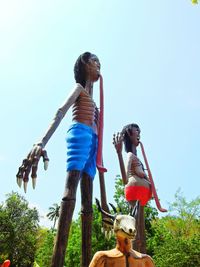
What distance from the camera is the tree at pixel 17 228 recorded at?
26250 mm

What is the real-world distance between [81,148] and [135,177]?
1547 mm

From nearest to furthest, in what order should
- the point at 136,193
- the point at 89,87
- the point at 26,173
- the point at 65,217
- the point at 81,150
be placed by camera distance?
the point at 26,173, the point at 65,217, the point at 81,150, the point at 89,87, the point at 136,193

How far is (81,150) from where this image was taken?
4.07 meters

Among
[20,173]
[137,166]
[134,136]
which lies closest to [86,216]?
[20,173]

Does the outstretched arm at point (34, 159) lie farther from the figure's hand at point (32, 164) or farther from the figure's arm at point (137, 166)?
the figure's arm at point (137, 166)

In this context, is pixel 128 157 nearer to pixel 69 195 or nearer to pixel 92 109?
pixel 92 109

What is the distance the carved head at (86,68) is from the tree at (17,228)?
74.3ft

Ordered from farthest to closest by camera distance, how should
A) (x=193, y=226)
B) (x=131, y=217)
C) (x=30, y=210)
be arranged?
(x=30, y=210)
(x=193, y=226)
(x=131, y=217)

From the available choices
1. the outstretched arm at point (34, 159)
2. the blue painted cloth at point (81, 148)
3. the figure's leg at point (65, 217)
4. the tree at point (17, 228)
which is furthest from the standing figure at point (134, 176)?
the tree at point (17, 228)

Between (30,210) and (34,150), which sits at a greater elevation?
(30,210)

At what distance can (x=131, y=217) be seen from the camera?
303cm

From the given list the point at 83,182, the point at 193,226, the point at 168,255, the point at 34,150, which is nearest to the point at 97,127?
the point at 83,182

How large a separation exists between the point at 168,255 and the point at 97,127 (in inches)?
428

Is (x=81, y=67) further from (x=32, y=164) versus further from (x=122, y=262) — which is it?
(x=122, y=262)
